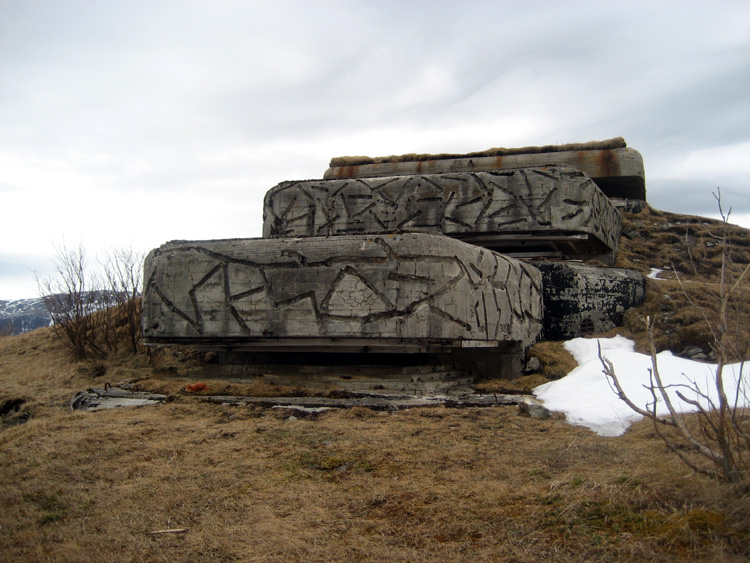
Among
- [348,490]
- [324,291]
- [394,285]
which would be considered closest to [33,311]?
[324,291]

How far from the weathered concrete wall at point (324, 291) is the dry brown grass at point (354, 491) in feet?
3.43

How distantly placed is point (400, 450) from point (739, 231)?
1102cm

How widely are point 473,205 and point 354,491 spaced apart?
5.87 m

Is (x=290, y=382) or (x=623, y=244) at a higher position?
(x=623, y=244)

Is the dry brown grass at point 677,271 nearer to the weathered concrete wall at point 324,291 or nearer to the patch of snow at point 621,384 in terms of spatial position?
the patch of snow at point 621,384

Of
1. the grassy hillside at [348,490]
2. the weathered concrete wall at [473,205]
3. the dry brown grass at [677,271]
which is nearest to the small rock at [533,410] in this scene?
the grassy hillside at [348,490]

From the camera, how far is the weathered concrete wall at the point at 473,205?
9000mm

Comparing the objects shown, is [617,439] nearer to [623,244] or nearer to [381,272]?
[381,272]

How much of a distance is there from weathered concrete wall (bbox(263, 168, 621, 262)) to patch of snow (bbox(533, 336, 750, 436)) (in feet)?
5.70

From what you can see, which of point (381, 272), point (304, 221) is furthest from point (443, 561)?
point (304, 221)

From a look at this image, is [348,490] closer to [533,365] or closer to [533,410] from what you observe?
[533,410]

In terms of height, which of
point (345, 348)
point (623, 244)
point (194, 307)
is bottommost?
point (345, 348)

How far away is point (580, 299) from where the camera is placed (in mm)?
8961

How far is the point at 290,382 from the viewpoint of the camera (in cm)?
695
